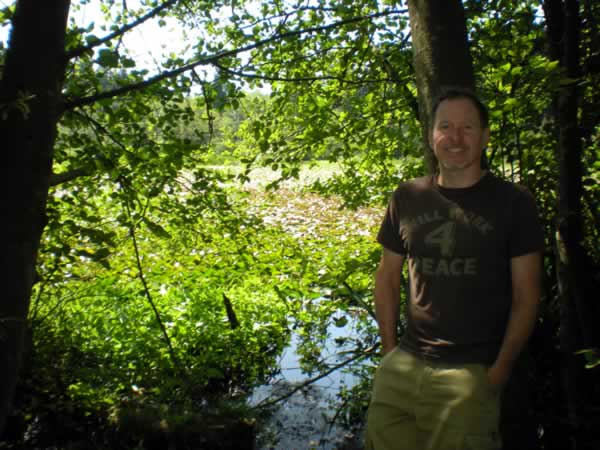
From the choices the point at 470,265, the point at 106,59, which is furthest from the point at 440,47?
the point at 106,59

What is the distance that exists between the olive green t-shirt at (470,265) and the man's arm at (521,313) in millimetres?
45

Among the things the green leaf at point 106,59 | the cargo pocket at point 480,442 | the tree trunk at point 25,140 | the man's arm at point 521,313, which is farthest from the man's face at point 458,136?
the tree trunk at point 25,140

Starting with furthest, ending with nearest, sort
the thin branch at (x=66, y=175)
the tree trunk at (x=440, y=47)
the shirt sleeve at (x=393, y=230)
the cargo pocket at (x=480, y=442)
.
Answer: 1. the thin branch at (x=66, y=175)
2. the tree trunk at (x=440, y=47)
3. the shirt sleeve at (x=393, y=230)
4. the cargo pocket at (x=480, y=442)

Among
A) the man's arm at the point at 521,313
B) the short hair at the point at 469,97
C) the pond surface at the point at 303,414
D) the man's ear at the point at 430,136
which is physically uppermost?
the short hair at the point at 469,97

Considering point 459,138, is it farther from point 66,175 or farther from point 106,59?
point 66,175

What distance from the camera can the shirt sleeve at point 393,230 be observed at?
2.30 metres

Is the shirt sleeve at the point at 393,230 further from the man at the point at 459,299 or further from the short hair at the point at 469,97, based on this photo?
the short hair at the point at 469,97

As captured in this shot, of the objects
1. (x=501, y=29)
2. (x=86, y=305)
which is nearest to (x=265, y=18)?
(x=501, y=29)

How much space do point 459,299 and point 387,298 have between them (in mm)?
447

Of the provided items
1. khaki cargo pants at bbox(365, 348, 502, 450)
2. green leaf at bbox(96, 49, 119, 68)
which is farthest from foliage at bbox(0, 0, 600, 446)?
khaki cargo pants at bbox(365, 348, 502, 450)

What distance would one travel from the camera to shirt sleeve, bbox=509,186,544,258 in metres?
1.96

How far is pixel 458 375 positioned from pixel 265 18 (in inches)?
121

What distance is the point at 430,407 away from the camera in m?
2.03

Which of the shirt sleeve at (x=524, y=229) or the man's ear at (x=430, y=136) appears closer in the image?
the shirt sleeve at (x=524, y=229)
